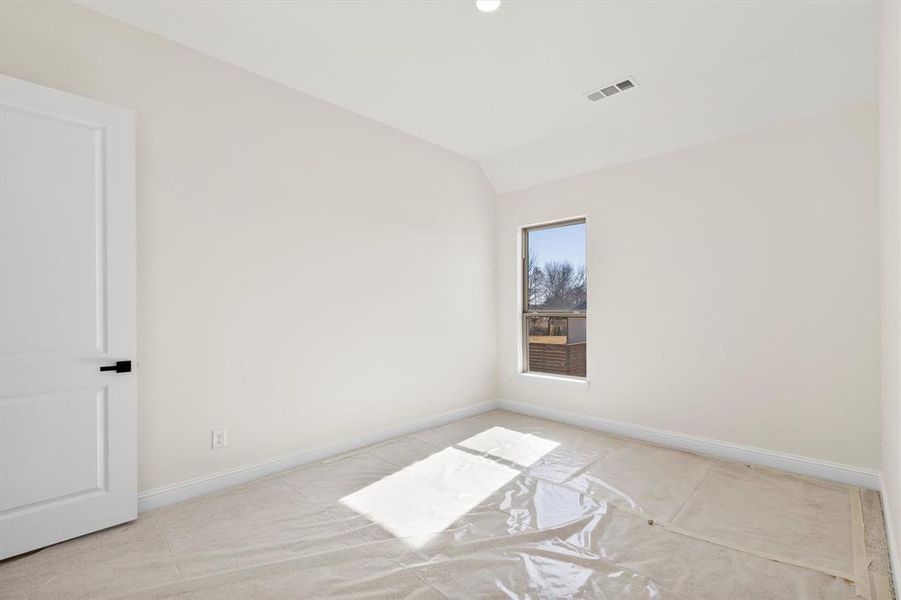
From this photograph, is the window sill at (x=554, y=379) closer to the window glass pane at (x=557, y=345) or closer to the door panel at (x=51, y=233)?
the window glass pane at (x=557, y=345)

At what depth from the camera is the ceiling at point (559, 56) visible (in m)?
2.52

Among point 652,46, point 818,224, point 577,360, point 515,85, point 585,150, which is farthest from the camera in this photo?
point 577,360

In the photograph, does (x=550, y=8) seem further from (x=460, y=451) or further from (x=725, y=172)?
(x=460, y=451)

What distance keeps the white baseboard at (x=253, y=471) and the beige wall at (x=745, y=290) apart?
6.18ft

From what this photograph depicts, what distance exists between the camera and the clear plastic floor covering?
75.7 inches

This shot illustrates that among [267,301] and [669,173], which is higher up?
[669,173]

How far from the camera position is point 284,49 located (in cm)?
287

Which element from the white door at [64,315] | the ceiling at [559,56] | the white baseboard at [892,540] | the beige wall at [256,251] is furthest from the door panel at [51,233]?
the white baseboard at [892,540]

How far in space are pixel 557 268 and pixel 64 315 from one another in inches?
164

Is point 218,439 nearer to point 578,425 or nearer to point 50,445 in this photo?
point 50,445

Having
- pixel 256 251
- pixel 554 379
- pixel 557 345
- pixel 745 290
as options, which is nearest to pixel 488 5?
pixel 256 251

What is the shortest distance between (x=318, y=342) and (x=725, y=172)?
3.63 meters

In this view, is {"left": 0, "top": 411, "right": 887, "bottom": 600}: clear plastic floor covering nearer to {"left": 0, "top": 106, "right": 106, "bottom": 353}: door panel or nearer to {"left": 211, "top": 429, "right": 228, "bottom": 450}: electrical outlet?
{"left": 211, "top": 429, "right": 228, "bottom": 450}: electrical outlet

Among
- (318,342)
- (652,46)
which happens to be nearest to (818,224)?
(652,46)
